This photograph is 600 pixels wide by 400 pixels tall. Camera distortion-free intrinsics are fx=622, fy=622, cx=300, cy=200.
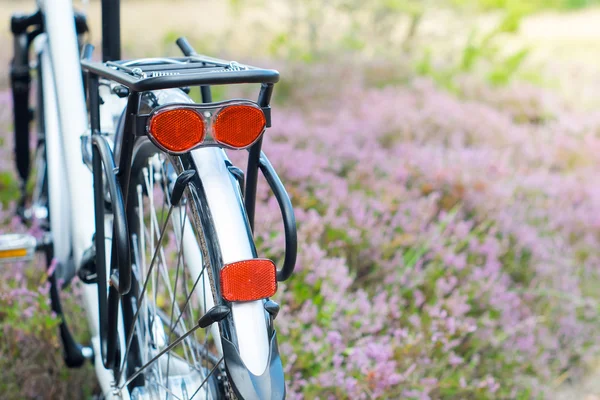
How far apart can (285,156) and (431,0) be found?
414cm

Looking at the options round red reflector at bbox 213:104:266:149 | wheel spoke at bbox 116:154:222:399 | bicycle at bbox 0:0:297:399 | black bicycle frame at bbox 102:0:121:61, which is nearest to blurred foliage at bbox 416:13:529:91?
black bicycle frame at bbox 102:0:121:61

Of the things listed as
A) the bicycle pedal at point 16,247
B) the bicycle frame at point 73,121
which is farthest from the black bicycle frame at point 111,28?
the bicycle pedal at point 16,247

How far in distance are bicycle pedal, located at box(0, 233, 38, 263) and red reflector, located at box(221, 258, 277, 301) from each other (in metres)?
1.09

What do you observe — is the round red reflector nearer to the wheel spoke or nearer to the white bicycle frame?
the white bicycle frame

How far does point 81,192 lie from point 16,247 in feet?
1.41

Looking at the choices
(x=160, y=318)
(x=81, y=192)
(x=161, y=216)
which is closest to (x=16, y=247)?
(x=81, y=192)

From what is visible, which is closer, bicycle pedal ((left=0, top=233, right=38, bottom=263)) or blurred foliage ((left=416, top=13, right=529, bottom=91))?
bicycle pedal ((left=0, top=233, right=38, bottom=263))

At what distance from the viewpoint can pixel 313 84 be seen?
15.6ft

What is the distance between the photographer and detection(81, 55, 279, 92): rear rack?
0.94 m

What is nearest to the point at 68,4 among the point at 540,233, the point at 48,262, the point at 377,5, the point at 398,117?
the point at 48,262

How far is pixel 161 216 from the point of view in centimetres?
127

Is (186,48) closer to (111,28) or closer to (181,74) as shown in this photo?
(111,28)

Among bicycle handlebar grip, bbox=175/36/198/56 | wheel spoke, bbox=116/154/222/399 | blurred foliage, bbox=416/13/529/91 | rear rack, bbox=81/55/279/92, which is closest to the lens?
rear rack, bbox=81/55/279/92

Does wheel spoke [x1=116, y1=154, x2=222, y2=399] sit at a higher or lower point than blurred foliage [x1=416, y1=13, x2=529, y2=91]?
lower
